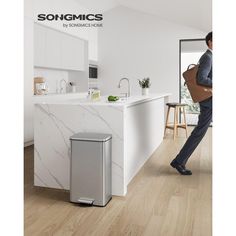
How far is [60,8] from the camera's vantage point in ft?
19.9

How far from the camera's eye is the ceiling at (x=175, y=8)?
6277mm

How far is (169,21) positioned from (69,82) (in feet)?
9.34

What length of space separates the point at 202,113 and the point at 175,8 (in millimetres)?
4243

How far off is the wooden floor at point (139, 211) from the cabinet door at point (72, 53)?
3.57m

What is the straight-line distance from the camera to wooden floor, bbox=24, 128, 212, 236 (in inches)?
78.5

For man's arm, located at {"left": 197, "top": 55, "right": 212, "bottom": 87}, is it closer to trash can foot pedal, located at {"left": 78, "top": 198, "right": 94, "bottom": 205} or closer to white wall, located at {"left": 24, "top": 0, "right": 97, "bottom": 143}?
trash can foot pedal, located at {"left": 78, "top": 198, "right": 94, "bottom": 205}

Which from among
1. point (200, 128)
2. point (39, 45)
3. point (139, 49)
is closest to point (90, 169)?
point (200, 128)

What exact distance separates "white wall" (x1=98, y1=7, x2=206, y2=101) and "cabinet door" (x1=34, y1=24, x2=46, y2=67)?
2718 millimetres

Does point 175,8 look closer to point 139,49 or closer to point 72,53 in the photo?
point 139,49

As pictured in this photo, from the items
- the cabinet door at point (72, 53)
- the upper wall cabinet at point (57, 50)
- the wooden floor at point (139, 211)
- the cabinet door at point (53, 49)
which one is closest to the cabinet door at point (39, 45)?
the upper wall cabinet at point (57, 50)

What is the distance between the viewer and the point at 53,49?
19.2ft

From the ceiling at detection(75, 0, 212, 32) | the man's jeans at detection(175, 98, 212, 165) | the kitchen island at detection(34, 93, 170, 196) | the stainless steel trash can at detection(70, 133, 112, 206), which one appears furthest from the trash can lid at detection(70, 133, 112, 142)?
the ceiling at detection(75, 0, 212, 32)

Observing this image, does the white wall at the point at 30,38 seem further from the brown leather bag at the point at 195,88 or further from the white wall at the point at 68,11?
the brown leather bag at the point at 195,88
